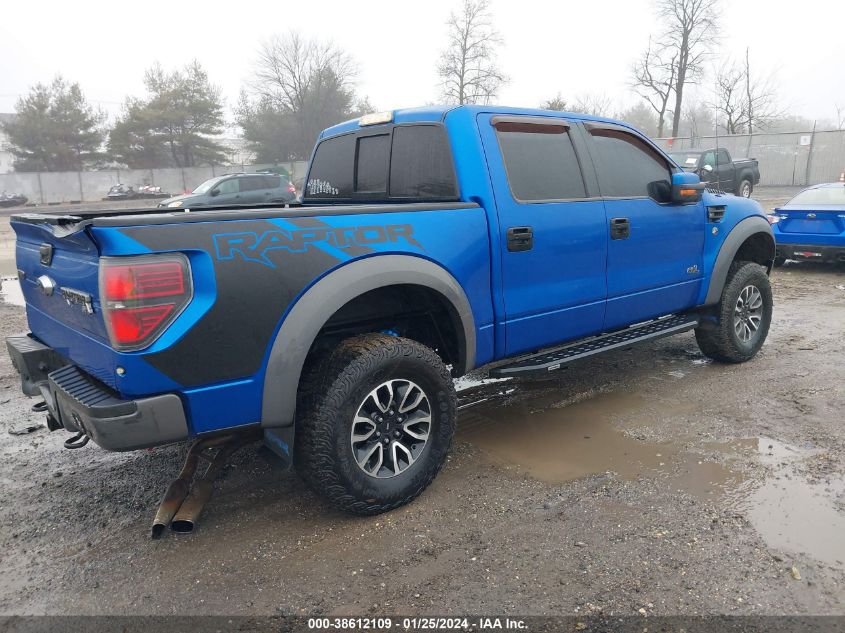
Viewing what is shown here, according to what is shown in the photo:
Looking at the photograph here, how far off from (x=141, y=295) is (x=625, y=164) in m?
3.36

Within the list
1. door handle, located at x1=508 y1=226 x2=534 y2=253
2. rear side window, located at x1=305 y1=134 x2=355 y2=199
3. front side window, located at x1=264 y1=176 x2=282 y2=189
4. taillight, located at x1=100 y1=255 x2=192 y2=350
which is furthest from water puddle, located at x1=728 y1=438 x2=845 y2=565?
front side window, located at x1=264 y1=176 x2=282 y2=189

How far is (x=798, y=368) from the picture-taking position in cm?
528

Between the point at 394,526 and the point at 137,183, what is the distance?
45.2m

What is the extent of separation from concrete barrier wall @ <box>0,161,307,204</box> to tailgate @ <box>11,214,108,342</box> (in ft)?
126

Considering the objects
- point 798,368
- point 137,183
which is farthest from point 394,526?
point 137,183

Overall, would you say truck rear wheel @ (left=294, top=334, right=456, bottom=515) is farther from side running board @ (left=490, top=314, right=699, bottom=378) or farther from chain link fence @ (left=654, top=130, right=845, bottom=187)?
chain link fence @ (left=654, top=130, right=845, bottom=187)

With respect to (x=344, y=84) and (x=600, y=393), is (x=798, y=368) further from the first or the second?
(x=344, y=84)

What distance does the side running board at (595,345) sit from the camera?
3726 millimetres

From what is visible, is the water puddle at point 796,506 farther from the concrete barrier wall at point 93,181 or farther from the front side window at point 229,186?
the concrete barrier wall at point 93,181

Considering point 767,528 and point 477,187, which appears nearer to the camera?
point 767,528

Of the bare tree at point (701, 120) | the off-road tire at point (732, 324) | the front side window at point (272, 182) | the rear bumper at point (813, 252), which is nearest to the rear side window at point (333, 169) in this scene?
the off-road tire at point (732, 324)

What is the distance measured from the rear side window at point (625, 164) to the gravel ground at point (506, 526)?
156 centimetres

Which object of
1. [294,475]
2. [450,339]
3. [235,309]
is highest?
[235,309]

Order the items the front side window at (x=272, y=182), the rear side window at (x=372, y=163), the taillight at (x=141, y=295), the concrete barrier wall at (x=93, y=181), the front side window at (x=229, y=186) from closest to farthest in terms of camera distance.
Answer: the taillight at (x=141, y=295) → the rear side window at (x=372, y=163) → the front side window at (x=229, y=186) → the front side window at (x=272, y=182) → the concrete barrier wall at (x=93, y=181)
